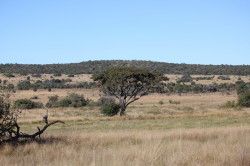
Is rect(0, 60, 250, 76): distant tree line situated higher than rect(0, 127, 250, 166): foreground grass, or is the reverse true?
rect(0, 60, 250, 76): distant tree line

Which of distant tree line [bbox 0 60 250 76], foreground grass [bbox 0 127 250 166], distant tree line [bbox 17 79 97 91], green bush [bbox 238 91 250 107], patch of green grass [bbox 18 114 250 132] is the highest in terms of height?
distant tree line [bbox 0 60 250 76]

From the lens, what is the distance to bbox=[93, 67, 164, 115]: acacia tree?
49594 millimetres

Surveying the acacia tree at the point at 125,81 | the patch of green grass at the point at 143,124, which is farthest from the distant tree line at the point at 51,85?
the patch of green grass at the point at 143,124

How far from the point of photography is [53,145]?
15133 millimetres

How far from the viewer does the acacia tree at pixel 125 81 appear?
49.6 m

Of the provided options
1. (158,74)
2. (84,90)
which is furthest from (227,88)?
(158,74)

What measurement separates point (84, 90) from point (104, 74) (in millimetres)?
56119

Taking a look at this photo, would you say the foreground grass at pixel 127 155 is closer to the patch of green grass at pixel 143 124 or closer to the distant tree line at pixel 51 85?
the patch of green grass at pixel 143 124

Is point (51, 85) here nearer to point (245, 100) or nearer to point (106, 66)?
point (106, 66)

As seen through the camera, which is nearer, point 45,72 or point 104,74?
point 104,74

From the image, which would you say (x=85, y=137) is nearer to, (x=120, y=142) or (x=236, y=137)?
(x=120, y=142)

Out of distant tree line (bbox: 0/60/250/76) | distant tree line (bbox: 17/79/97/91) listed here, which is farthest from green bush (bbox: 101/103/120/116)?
distant tree line (bbox: 0/60/250/76)

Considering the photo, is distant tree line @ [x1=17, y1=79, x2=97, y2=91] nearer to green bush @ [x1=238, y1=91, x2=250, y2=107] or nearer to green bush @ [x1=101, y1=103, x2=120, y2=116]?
green bush @ [x1=238, y1=91, x2=250, y2=107]

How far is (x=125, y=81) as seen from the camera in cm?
5012
